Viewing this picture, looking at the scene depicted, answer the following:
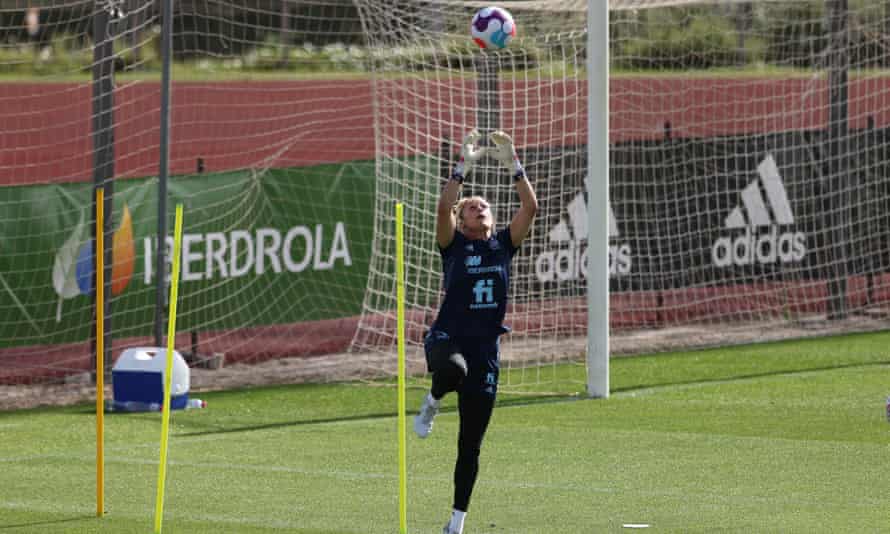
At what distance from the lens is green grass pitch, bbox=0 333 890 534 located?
11.0 meters

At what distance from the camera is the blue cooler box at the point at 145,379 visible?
16297 mm

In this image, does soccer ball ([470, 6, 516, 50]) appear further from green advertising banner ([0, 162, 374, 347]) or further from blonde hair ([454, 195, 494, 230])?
green advertising banner ([0, 162, 374, 347])

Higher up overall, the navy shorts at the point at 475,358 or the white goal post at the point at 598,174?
the white goal post at the point at 598,174

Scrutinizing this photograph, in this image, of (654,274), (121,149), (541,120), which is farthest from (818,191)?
(121,149)

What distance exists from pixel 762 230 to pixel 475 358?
13.7 metres

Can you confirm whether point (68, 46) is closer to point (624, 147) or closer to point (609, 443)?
point (624, 147)

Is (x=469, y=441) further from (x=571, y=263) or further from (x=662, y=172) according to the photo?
(x=662, y=172)

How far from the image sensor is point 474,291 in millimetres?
10445

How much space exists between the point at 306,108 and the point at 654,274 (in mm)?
7278

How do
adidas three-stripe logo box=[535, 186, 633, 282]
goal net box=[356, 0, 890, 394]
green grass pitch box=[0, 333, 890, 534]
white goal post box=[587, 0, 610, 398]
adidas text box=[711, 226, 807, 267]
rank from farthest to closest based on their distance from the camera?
adidas text box=[711, 226, 807, 267], adidas three-stripe logo box=[535, 186, 633, 282], goal net box=[356, 0, 890, 394], white goal post box=[587, 0, 610, 398], green grass pitch box=[0, 333, 890, 534]

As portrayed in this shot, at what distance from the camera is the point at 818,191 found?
78.8ft

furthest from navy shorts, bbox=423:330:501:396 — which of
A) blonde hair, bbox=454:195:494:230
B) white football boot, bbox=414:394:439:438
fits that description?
→ blonde hair, bbox=454:195:494:230

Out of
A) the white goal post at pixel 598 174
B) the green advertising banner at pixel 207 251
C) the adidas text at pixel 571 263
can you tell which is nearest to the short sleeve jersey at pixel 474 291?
the white goal post at pixel 598 174

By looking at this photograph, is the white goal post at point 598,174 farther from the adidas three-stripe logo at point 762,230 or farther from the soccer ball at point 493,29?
the adidas three-stripe logo at point 762,230
